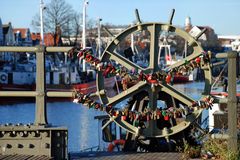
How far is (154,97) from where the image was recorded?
9.85 m

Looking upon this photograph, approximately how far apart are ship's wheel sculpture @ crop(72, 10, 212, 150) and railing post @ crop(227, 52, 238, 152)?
3.78ft

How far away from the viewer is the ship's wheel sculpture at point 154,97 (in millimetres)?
9641

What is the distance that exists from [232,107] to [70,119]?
113 feet

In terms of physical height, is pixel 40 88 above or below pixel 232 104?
above

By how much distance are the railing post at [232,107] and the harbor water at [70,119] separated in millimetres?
10801

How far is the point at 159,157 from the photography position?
29.1 feet

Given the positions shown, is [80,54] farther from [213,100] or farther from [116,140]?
[116,140]

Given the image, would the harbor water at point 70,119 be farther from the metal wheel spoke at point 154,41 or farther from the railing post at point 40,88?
the railing post at point 40,88

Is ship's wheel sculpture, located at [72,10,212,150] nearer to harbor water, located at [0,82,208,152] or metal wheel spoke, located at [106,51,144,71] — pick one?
metal wheel spoke, located at [106,51,144,71]

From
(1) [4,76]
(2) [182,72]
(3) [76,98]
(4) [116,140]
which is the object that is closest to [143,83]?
(2) [182,72]

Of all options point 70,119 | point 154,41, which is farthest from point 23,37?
point 154,41

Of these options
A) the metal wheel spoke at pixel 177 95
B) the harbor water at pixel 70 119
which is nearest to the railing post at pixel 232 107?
the metal wheel spoke at pixel 177 95

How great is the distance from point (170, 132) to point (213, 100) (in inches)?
36.9

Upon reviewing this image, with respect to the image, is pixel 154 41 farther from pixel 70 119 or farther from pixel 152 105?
pixel 70 119
